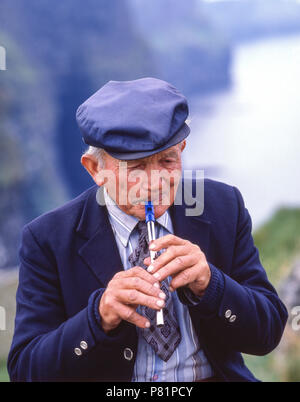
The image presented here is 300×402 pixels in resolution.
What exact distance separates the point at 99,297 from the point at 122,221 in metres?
0.33

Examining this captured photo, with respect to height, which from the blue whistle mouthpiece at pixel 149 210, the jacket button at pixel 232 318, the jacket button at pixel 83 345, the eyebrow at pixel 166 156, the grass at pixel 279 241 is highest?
the eyebrow at pixel 166 156

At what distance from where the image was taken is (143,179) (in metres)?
1.75

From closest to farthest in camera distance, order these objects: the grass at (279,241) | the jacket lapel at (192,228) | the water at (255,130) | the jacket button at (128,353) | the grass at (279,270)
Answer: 1. the jacket button at (128,353)
2. the jacket lapel at (192,228)
3. the grass at (279,270)
4. the grass at (279,241)
5. the water at (255,130)

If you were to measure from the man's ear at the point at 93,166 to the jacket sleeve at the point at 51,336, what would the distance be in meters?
0.31

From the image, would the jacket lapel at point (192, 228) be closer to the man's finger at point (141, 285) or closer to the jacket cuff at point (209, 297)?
the jacket cuff at point (209, 297)

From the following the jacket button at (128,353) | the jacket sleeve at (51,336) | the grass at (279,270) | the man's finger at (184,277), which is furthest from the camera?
the grass at (279,270)

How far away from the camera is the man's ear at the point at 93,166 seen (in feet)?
6.16

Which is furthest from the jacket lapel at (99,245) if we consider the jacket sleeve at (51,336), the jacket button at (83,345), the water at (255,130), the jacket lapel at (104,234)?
the water at (255,130)

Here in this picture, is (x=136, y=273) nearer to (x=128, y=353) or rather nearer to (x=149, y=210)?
(x=149, y=210)

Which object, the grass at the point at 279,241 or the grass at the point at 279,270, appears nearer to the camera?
the grass at the point at 279,270

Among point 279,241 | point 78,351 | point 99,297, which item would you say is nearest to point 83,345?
point 78,351

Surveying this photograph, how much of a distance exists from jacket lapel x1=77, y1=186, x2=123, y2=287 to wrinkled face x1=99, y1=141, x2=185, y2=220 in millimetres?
157

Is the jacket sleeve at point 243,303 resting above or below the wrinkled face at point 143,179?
below
